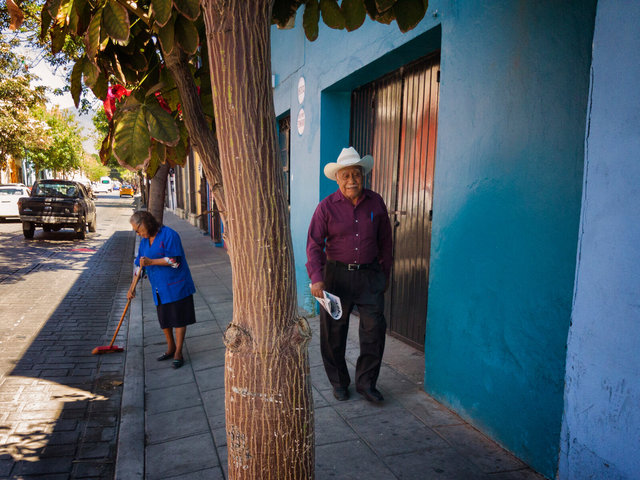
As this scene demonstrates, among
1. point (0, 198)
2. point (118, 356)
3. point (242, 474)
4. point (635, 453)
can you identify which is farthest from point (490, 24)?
point (0, 198)

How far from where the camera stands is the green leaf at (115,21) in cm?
147

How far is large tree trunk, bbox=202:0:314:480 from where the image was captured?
1479mm

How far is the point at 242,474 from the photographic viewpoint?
165 centimetres

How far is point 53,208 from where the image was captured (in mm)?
14703

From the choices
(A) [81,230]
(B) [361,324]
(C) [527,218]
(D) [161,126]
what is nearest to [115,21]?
(D) [161,126]

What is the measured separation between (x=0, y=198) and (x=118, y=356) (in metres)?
19.7

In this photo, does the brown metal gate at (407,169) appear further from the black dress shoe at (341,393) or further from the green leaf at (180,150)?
the green leaf at (180,150)

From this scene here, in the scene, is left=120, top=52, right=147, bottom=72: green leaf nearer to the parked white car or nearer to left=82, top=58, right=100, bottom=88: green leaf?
left=82, top=58, right=100, bottom=88: green leaf

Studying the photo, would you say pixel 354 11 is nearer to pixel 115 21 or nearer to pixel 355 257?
pixel 115 21

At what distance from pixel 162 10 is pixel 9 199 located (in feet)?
77.0

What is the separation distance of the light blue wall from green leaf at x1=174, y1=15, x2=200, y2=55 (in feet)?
5.93

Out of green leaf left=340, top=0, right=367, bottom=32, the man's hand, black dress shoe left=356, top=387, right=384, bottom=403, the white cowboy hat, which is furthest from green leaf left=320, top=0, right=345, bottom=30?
black dress shoe left=356, top=387, right=384, bottom=403

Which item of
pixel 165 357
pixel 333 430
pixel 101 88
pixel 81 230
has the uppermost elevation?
pixel 101 88

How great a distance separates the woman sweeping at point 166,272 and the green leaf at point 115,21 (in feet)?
10.8
